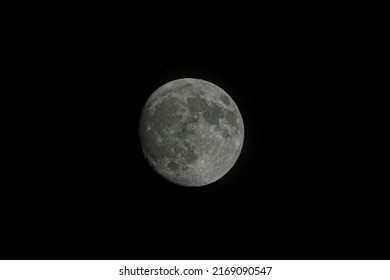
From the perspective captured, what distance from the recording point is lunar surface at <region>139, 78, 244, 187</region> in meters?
4.18

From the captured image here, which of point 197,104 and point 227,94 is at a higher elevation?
point 227,94

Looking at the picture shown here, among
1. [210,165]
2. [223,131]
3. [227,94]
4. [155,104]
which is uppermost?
[227,94]

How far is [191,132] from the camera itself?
415 centimetres

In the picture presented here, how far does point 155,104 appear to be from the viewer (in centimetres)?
445

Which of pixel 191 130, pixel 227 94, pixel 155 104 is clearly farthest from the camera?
pixel 227 94

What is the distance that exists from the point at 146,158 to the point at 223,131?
112cm

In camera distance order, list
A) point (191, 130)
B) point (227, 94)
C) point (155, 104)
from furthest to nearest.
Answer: point (227, 94), point (155, 104), point (191, 130)

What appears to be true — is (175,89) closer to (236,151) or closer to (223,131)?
(223,131)

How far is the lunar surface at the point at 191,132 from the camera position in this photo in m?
4.18

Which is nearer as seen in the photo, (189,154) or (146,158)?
(189,154)

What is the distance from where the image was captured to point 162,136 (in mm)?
4254
